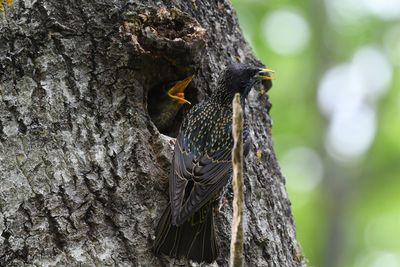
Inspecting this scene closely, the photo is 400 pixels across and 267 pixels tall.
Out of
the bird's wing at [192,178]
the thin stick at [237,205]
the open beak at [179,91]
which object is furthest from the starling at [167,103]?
the thin stick at [237,205]

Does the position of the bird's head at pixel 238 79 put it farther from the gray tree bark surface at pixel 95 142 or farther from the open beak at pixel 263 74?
the gray tree bark surface at pixel 95 142

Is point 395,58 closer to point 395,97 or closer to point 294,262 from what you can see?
point 395,97

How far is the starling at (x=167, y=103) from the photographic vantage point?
487cm

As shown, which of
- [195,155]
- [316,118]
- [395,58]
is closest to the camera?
[195,155]

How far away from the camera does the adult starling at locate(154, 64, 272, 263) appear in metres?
3.90

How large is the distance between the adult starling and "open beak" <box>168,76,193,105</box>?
165 mm

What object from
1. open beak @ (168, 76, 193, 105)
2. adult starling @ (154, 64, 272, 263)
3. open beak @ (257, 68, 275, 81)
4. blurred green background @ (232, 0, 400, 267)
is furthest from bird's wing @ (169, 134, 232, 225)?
blurred green background @ (232, 0, 400, 267)

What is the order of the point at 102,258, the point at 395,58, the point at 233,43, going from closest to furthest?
the point at 102,258
the point at 233,43
the point at 395,58

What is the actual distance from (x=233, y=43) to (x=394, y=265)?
796cm

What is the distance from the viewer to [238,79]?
483 cm

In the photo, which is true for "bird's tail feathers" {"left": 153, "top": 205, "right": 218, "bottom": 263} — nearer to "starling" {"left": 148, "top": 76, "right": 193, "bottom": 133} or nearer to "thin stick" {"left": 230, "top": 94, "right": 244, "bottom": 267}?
"starling" {"left": 148, "top": 76, "right": 193, "bottom": 133}

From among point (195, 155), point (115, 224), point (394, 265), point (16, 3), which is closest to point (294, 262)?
point (195, 155)

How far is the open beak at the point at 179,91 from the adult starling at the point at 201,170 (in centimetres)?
16

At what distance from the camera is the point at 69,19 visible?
4.25 m
